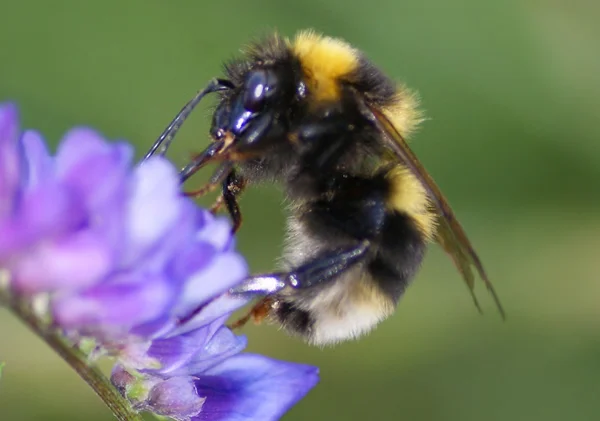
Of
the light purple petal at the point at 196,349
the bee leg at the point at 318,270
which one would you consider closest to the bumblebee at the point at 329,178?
the bee leg at the point at 318,270

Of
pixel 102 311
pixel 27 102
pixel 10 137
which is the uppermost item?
pixel 10 137

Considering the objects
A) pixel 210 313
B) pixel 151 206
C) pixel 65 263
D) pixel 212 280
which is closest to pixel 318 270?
pixel 210 313

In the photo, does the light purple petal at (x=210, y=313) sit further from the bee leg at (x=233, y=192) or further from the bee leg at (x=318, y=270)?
the bee leg at (x=233, y=192)

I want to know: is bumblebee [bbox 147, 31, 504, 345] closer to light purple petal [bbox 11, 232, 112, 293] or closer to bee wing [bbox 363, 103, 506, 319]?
bee wing [bbox 363, 103, 506, 319]

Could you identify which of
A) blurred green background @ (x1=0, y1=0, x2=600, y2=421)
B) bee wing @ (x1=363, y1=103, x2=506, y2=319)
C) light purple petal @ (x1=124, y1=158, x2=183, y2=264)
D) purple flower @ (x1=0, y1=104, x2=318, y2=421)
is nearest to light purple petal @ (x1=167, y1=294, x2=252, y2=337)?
purple flower @ (x1=0, y1=104, x2=318, y2=421)

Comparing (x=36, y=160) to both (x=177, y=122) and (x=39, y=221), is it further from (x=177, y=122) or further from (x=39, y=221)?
(x=177, y=122)

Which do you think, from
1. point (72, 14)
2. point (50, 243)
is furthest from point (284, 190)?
point (72, 14)

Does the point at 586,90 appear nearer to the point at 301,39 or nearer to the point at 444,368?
the point at 444,368
